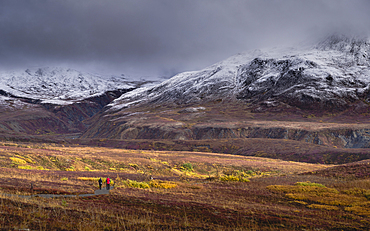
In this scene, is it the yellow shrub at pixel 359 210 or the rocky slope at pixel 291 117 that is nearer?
the yellow shrub at pixel 359 210

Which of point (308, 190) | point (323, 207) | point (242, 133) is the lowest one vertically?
point (242, 133)

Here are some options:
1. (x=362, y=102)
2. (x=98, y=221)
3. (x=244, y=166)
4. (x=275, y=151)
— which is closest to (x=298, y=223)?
(x=98, y=221)

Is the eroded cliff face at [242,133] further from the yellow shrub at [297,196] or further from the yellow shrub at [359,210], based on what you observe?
the yellow shrub at [359,210]

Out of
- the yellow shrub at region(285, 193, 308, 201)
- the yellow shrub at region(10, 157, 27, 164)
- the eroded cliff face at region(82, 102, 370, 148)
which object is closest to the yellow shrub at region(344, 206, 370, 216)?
the yellow shrub at region(285, 193, 308, 201)

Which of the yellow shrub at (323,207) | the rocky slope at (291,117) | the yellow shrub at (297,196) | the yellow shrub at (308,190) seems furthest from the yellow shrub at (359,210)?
the rocky slope at (291,117)

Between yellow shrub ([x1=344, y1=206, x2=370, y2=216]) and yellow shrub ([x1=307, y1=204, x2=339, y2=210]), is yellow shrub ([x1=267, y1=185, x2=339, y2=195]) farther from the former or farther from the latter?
yellow shrub ([x1=344, y1=206, x2=370, y2=216])

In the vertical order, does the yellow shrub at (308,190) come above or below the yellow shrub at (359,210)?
below

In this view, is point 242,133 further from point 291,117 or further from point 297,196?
point 297,196

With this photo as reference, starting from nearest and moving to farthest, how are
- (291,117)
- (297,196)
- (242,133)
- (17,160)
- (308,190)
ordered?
(297,196), (308,190), (17,160), (242,133), (291,117)

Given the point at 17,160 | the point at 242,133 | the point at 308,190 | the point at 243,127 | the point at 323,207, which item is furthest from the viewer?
the point at 243,127

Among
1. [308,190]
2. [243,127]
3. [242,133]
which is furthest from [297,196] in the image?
[243,127]

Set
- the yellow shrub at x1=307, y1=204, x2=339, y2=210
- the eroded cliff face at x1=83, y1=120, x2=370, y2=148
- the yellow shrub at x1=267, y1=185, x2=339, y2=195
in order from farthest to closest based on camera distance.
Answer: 1. the eroded cliff face at x1=83, y1=120, x2=370, y2=148
2. the yellow shrub at x1=267, y1=185, x2=339, y2=195
3. the yellow shrub at x1=307, y1=204, x2=339, y2=210

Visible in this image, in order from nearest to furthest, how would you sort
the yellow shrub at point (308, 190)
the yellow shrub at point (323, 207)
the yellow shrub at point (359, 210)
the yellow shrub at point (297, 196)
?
the yellow shrub at point (359, 210) → the yellow shrub at point (323, 207) → the yellow shrub at point (297, 196) → the yellow shrub at point (308, 190)

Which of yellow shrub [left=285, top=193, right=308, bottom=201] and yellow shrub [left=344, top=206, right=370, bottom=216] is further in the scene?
yellow shrub [left=285, top=193, right=308, bottom=201]
